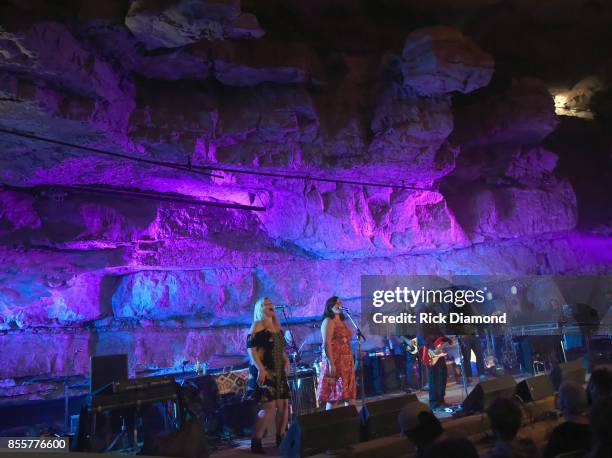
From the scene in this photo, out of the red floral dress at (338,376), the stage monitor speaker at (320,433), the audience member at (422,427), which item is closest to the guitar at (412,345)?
the red floral dress at (338,376)

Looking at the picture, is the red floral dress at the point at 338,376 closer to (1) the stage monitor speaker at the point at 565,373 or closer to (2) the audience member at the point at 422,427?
(1) the stage monitor speaker at the point at 565,373

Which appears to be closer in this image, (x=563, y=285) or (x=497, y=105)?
(x=497, y=105)

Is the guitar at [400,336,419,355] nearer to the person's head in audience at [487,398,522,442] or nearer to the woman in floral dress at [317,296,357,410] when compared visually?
the woman in floral dress at [317,296,357,410]

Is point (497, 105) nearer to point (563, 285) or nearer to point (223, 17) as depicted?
point (563, 285)

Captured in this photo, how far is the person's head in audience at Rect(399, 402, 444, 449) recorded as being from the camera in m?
2.54

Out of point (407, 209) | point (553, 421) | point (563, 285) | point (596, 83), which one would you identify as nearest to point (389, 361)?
point (407, 209)

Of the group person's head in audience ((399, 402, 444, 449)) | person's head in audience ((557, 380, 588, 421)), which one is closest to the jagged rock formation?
person's head in audience ((399, 402, 444, 449))

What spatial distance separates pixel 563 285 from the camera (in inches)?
402

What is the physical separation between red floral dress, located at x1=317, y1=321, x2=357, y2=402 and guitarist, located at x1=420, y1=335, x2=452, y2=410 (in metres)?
1.26

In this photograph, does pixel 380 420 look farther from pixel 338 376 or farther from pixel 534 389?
pixel 534 389

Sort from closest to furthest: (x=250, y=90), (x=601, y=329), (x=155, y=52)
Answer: (x=155, y=52)
(x=250, y=90)
(x=601, y=329)

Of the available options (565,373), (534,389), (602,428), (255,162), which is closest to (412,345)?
(565,373)

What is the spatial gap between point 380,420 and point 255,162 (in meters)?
3.57

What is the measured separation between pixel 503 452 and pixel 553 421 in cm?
273
